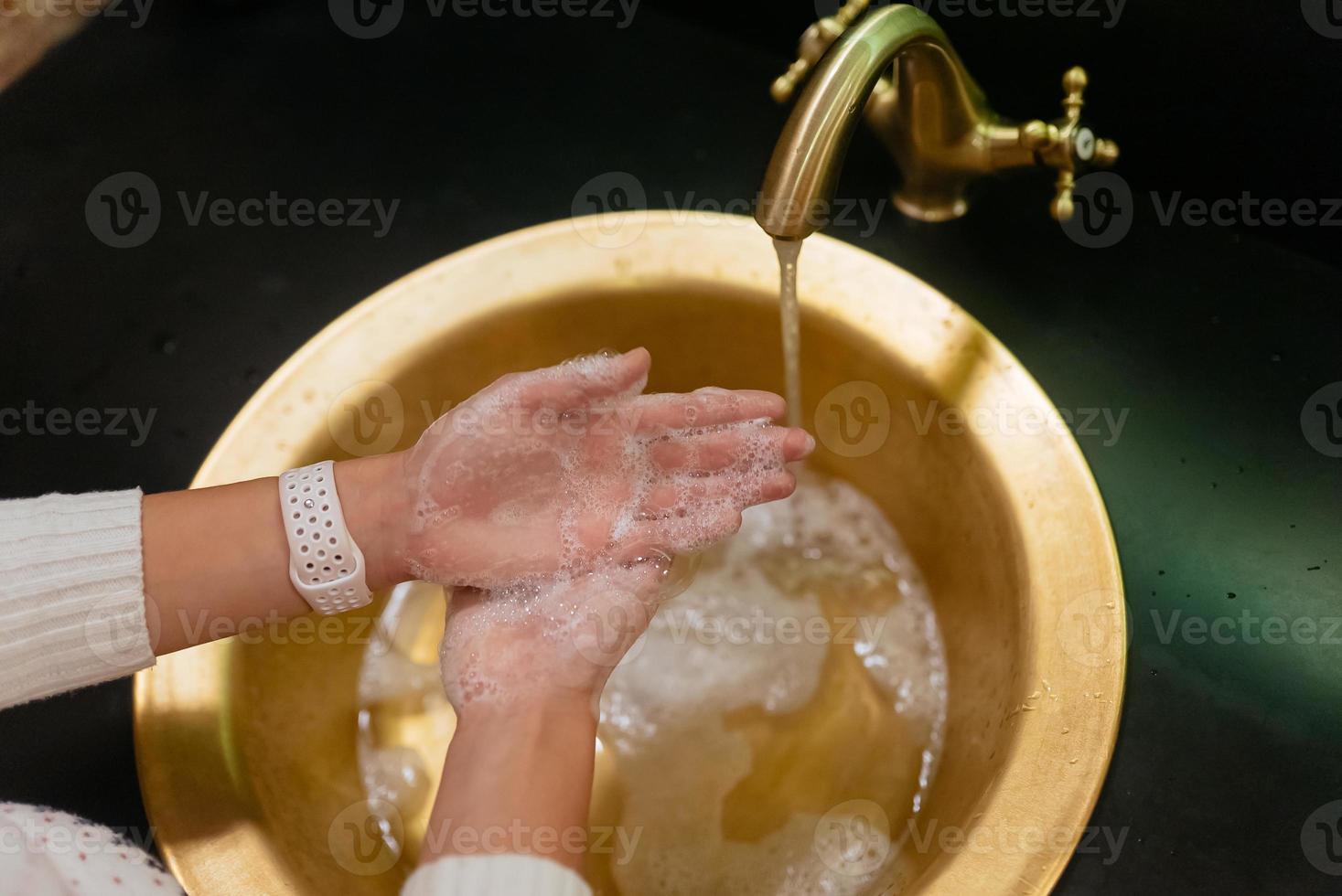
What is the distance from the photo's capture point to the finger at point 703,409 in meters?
0.67

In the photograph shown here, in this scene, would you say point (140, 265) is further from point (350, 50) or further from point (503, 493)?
point (503, 493)

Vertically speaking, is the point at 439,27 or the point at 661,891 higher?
the point at 439,27

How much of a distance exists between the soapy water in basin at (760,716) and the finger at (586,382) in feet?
0.77

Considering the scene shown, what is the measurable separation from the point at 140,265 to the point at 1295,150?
889 millimetres

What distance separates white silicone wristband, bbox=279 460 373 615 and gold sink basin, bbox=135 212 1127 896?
0.07 m

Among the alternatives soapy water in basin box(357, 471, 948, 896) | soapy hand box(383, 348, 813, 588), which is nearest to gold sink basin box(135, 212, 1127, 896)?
soapy water in basin box(357, 471, 948, 896)

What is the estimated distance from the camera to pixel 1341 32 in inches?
24.5

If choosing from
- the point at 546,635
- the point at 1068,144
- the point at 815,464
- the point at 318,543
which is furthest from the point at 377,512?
the point at 1068,144

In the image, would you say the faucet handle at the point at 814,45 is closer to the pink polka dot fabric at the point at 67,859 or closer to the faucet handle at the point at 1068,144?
the faucet handle at the point at 1068,144

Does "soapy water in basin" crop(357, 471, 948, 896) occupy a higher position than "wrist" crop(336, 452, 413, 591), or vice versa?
"wrist" crop(336, 452, 413, 591)

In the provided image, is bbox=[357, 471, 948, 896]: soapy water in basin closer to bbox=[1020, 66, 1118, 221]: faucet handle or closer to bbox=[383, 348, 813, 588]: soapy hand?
bbox=[383, 348, 813, 588]: soapy hand

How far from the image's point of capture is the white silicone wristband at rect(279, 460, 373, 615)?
2.13 feet

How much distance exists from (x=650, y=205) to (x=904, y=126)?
236 millimetres

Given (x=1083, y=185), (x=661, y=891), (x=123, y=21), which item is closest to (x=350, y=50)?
(x=123, y=21)
